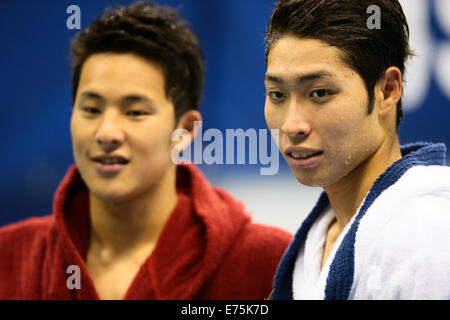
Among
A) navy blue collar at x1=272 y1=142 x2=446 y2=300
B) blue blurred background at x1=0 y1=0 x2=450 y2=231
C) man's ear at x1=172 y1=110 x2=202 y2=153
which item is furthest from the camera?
man's ear at x1=172 y1=110 x2=202 y2=153

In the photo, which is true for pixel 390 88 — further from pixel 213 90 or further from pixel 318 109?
pixel 213 90

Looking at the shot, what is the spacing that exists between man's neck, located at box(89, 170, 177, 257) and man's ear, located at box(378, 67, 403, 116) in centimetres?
51

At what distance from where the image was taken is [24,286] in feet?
3.60

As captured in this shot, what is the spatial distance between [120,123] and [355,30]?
18.2 inches

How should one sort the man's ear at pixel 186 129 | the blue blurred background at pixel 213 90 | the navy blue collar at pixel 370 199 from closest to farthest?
the navy blue collar at pixel 370 199 → the blue blurred background at pixel 213 90 → the man's ear at pixel 186 129

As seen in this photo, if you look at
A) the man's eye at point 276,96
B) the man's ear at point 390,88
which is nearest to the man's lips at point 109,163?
the man's eye at point 276,96

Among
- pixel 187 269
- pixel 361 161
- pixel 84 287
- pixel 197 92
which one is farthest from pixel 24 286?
pixel 361 161

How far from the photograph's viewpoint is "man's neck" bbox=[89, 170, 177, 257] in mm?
1141

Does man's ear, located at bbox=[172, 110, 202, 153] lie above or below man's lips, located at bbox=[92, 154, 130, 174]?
above

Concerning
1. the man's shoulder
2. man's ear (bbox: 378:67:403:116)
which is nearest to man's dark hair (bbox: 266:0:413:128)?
man's ear (bbox: 378:67:403:116)

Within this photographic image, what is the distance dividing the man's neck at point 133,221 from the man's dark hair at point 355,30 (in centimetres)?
49

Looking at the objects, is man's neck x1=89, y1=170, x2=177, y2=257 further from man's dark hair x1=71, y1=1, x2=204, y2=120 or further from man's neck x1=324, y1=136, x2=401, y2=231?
man's neck x1=324, y1=136, x2=401, y2=231

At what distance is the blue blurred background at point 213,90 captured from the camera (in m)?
0.99

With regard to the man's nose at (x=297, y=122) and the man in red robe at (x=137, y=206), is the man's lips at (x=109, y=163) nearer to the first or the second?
the man in red robe at (x=137, y=206)
